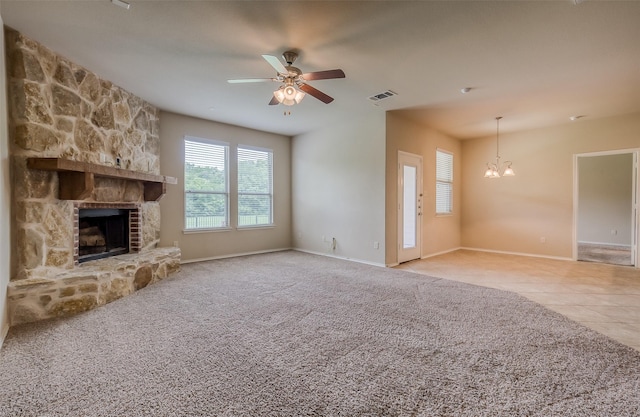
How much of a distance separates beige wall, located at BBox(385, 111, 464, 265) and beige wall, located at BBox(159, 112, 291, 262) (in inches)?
111

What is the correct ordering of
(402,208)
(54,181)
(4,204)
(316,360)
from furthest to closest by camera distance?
1. (402,208)
2. (54,181)
3. (4,204)
4. (316,360)

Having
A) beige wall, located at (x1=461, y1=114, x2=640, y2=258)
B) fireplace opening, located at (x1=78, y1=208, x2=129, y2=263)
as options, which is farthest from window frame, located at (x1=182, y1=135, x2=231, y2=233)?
beige wall, located at (x1=461, y1=114, x2=640, y2=258)

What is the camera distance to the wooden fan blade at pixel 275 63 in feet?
8.60

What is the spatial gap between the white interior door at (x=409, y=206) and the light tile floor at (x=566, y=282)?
0.29 m

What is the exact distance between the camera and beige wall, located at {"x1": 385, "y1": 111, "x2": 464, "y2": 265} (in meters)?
5.28

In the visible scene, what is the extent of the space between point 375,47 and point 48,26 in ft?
10.4

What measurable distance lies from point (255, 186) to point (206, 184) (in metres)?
1.13

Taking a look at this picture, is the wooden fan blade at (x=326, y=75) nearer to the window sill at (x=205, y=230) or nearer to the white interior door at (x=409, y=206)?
the white interior door at (x=409, y=206)

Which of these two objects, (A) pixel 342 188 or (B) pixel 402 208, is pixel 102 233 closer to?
(A) pixel 342 188

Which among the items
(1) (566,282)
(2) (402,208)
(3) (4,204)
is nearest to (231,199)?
(2) (402,208)

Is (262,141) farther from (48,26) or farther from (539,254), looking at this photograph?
(539,254)

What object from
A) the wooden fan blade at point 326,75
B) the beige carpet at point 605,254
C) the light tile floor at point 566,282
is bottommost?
the light tile floor at point 566,282

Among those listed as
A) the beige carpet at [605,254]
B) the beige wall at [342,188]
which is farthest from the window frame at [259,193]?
the beige carpet at [605,254]

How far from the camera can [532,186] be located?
6.33 meters
